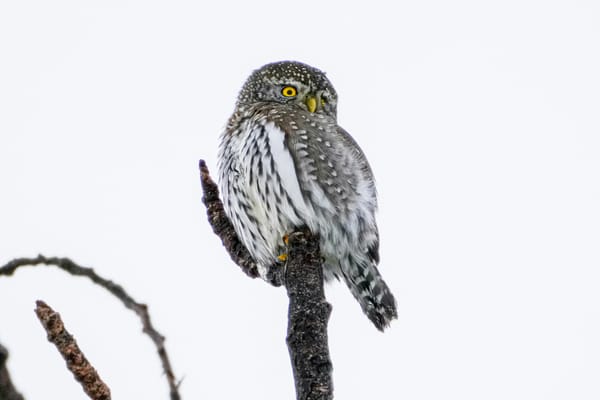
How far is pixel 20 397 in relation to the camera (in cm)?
107

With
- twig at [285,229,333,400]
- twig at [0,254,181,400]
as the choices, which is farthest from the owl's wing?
twig at [0,254,181,400]

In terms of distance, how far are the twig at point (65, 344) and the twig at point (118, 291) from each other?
35 centimetres

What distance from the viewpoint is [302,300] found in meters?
2.88

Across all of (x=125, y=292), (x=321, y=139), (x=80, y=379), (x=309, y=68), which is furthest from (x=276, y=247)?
(x=125, y=292)

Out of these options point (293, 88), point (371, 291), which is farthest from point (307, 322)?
point (293, 88)

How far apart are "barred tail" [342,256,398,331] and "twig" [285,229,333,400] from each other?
80.4 inches

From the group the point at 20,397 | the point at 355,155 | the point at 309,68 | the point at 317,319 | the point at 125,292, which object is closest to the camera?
the point at 20,397

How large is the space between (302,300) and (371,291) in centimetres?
275

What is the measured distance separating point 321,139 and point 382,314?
4.27 ft

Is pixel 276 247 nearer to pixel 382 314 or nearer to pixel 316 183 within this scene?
pixel 316 183

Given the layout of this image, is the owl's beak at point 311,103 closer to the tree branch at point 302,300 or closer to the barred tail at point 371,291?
the barred tail at point 371,291

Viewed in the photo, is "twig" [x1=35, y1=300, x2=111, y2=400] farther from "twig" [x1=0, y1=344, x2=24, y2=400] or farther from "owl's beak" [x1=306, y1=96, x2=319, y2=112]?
"owl's beak" [x1=306, y1=96, x2=319, y2=112]

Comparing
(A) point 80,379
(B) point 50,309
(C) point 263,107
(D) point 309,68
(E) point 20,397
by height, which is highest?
(D) point 309,68

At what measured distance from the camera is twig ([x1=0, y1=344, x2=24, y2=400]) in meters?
1.07
